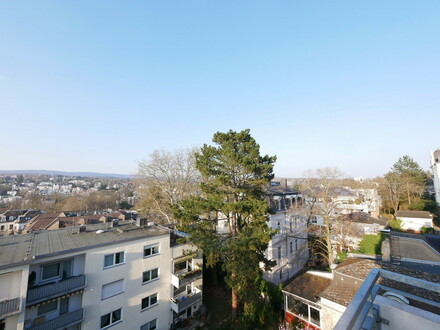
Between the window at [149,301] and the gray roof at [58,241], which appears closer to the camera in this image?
the gray roof at [58,241]

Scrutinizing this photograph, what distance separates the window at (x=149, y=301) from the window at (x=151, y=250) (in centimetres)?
286

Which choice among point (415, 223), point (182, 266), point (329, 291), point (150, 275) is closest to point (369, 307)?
point (329, 291)

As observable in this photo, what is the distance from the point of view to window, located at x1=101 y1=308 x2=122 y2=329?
462 inches

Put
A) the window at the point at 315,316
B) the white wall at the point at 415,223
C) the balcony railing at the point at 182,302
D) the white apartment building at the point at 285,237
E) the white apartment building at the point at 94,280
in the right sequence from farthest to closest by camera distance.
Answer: the white wall at the point at 415,223 → the white apartment building at the point at 285,237 → the balcony railing at the point at 182,302 → the window at the point at 315,316 → the white apartment building at the point at 94,280

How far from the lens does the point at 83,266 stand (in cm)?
1129

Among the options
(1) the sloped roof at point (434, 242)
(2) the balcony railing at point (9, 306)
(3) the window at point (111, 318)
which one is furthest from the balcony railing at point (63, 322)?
(1) the sloped roof at point (434, 242)

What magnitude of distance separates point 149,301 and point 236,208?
928 centimetres

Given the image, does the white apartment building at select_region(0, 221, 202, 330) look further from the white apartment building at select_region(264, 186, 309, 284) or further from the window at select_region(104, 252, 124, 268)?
the white apartment building at select_region(264, 186, 309, 284)

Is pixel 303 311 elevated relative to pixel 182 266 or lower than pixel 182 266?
lower

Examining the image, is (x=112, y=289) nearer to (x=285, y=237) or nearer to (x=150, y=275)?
(x=150, y=275)

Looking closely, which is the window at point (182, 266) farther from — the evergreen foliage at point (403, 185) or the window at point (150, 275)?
the evergreen foliage at point (403, 185)

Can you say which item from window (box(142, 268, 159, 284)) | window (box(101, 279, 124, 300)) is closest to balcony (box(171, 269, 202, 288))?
window (box(142, 268, 159, 284))

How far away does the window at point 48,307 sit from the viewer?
33.9 feet

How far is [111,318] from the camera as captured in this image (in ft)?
39.1
